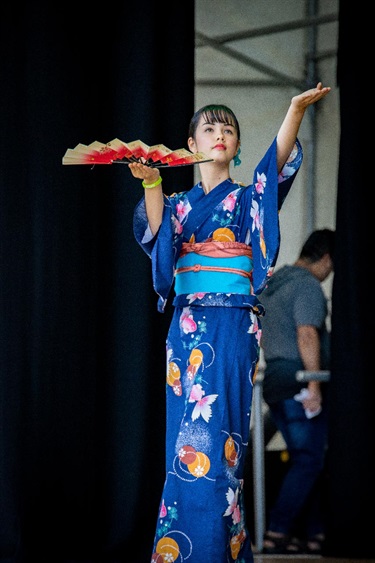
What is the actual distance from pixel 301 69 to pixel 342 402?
2.73m

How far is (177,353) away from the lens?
2316mm

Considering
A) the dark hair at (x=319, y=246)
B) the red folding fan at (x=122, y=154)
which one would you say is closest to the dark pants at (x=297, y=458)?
the dark hair at (x=319, y=246)

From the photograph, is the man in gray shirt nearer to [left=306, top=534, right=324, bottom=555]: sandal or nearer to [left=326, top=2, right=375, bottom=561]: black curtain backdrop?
[left=306, top=534, right=324, bottom=555]: sandal

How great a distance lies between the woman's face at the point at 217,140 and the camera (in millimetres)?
2357

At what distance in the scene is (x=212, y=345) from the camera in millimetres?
2258

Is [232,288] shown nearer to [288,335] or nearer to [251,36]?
[288,335]

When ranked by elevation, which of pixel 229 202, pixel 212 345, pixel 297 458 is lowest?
pixel 297 458

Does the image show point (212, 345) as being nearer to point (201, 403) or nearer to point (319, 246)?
point (201, 403)

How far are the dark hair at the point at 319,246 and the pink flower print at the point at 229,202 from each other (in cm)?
141

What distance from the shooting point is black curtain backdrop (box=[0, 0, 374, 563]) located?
285 cm

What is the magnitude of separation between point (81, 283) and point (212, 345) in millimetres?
876

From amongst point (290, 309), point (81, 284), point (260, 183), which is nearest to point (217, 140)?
→ point (260, 183)

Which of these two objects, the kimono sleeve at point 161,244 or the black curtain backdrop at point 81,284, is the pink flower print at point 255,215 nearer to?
the kimono sleeve at point 161,244

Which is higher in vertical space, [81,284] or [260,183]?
[260,183]
